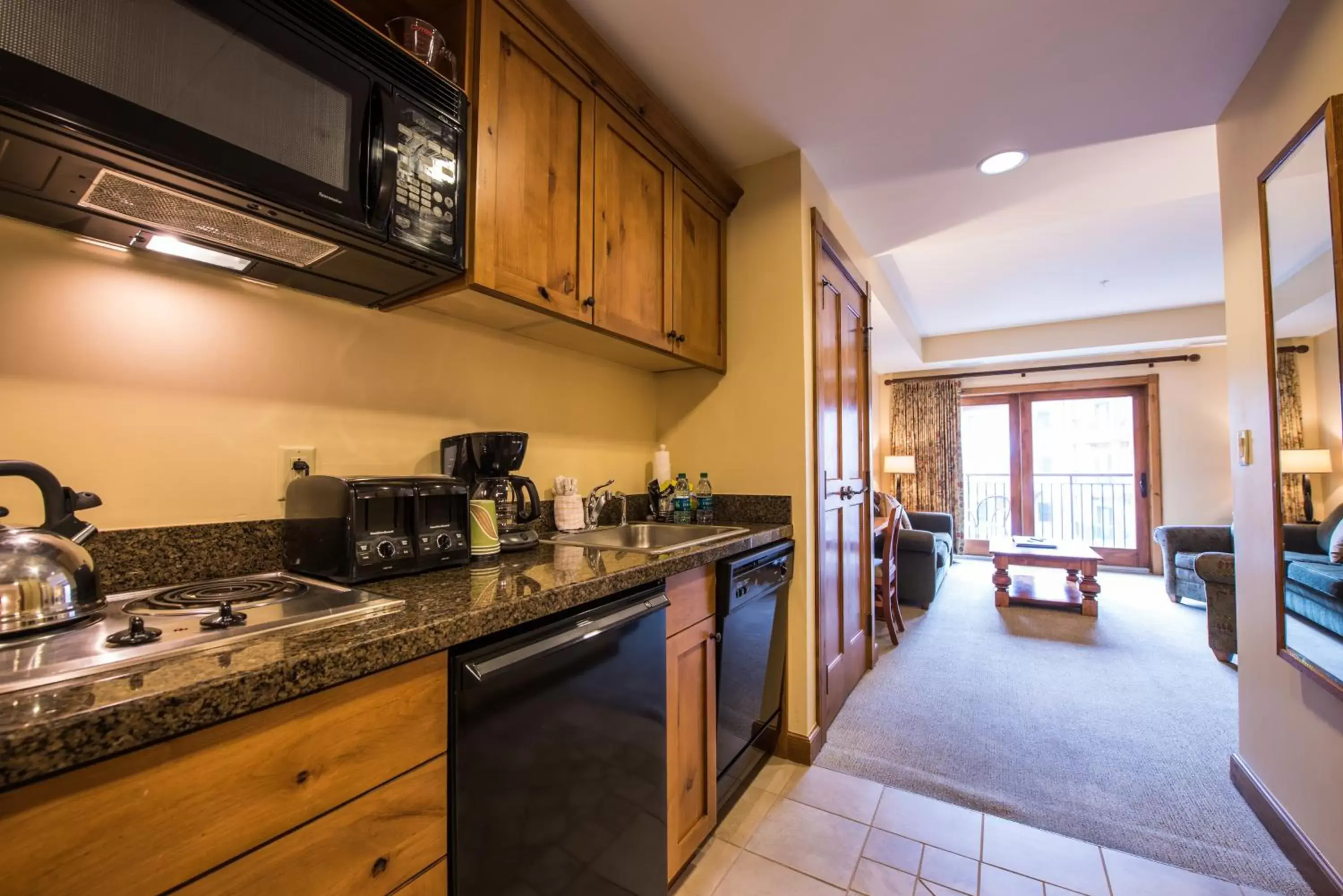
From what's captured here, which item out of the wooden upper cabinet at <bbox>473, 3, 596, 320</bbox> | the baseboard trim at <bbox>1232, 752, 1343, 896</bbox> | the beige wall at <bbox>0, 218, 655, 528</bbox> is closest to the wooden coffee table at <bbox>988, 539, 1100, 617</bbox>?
the baseboard trim at <bbox>1232, 752, 1343, 896</bbox>

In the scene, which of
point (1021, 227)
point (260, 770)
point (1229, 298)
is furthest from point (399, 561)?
point (1021, 227)

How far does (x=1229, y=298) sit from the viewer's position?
1.86 m

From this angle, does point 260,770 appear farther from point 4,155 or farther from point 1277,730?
point 1277,730

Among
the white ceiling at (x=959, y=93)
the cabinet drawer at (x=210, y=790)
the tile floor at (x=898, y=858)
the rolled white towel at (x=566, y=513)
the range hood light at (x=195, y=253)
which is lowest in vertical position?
the tile floor at (x=898, y=858)

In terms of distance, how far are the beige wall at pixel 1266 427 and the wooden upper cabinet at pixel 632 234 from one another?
5.73 feet

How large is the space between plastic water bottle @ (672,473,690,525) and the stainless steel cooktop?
1.32 metres

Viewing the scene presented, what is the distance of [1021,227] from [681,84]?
2.33 m

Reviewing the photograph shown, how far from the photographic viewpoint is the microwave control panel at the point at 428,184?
1.09 meters

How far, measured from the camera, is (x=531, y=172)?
138 centimetres

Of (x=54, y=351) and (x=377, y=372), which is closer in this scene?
(x=54, y=351)

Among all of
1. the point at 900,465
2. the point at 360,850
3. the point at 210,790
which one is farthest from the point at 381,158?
the point at 900,465

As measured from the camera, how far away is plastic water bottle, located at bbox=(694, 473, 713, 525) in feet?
7.08

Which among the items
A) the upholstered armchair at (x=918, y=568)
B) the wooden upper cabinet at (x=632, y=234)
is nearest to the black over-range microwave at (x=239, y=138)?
the wooden upper cabinet at (x=632, y=234)

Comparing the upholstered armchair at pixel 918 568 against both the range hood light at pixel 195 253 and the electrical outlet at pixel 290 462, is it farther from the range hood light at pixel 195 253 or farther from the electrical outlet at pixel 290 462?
the range hood light at pixel 195 253
